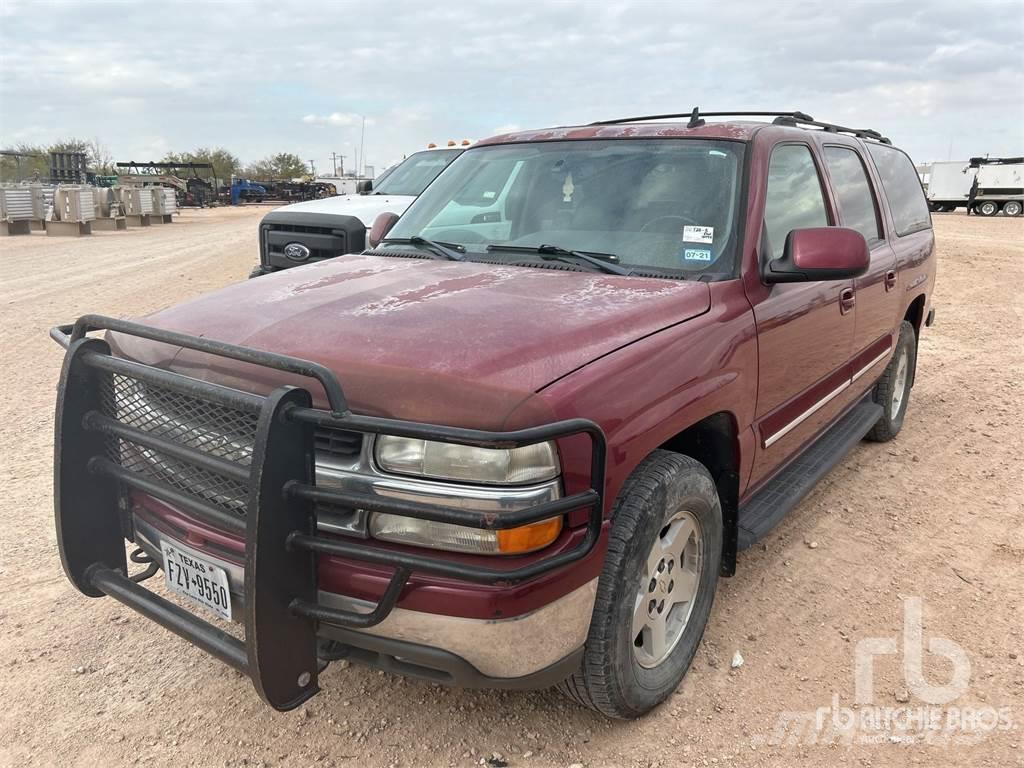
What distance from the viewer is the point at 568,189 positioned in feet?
11.6

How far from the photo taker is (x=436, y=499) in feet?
6.68

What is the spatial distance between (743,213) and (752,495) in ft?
3.87

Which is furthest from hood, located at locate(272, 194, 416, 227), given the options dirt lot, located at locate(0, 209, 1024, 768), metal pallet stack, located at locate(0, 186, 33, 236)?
metal pallet stack, located at locate(0, 186, 33, 236)

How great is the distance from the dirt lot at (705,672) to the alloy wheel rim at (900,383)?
0.42m

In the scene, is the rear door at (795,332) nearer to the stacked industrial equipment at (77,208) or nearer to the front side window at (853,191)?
the front side window at (853,191)

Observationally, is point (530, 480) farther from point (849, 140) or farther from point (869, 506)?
point (849, 140)

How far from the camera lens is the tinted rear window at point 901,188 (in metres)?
4.93

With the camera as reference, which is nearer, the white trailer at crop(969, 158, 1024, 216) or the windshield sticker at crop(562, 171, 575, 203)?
the windshield sticker at crop(562, 171, 575, 203)

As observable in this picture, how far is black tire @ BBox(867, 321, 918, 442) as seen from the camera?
527 cm

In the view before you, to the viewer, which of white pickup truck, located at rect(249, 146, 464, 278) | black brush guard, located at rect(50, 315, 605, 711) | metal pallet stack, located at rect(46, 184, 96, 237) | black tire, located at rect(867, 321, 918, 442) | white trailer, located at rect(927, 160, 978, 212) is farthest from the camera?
white trailer, located at rect(927, 160, 978, 212)

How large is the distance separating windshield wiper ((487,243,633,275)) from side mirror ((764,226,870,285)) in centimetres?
63

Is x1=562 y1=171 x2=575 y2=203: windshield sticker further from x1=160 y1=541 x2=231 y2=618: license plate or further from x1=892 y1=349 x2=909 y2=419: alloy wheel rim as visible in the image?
x1=892 y1=349 x2=909 y2=419: alloy wheel rim

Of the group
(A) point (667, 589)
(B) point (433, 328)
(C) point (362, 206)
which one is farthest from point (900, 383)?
(C) point (362, 206)

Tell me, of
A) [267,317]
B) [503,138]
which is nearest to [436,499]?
[267,317]
